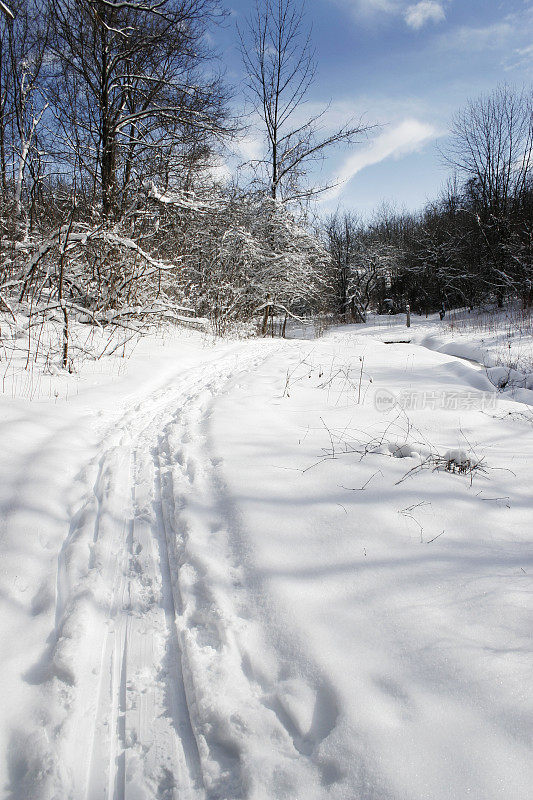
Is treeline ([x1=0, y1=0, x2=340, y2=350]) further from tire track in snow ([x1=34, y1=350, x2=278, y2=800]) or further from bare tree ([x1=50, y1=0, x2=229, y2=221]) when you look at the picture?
tire track in snow ([x1=34, y1=350, x2=278, y2=800])

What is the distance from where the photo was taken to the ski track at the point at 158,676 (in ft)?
3.58

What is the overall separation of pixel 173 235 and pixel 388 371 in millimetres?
8297

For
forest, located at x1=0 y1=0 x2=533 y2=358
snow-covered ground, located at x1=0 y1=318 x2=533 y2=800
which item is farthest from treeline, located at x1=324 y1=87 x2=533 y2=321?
snow-covered ground, located at x1=0 y1=318 x2=533 y2=800

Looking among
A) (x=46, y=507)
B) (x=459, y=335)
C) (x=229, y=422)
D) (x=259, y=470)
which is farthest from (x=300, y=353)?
(x=459, y=335)

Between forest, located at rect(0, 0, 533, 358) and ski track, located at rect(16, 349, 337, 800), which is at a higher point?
forest, located at rect(0, 0, 533, 358)

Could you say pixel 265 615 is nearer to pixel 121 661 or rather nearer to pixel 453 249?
pixel 121 661

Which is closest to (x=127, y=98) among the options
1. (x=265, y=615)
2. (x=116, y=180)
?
(x=116, y=180)

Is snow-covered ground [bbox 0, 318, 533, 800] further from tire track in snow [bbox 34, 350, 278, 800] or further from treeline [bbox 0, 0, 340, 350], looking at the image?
treeline [bbox 0, 0, 340, 350]

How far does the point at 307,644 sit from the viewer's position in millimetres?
1412

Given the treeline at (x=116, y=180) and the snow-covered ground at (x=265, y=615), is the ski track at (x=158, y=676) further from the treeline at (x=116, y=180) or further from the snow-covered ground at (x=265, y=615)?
the treeline at (x=116, y=180)

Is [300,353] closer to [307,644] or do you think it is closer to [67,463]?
[67,463]

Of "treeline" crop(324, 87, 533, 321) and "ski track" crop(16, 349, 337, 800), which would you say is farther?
"treeline" crop(324, 87, 533, 321)

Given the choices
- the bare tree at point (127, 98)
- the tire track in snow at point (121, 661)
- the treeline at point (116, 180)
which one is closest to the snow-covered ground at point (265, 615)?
the tire track in snow at point (121, 661)

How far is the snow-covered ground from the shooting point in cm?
108
